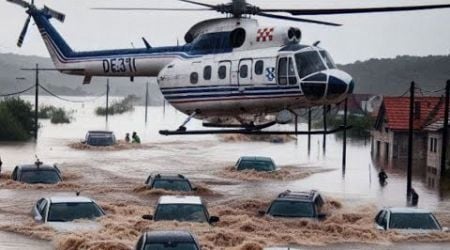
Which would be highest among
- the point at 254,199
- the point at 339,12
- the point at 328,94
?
the point at 339,12

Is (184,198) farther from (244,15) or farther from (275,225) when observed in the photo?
(244,15)

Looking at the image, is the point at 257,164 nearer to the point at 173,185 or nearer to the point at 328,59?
the point at 173,185

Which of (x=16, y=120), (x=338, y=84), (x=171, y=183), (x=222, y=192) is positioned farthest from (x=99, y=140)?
(x=338, y=84)

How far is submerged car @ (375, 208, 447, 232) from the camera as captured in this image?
63.2 ft

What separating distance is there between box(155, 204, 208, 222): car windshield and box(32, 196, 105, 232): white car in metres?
1.60

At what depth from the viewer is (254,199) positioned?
28.4 meters

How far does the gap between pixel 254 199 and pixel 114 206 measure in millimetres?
6112

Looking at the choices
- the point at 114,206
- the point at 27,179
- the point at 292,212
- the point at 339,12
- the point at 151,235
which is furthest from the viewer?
the point at 27,179

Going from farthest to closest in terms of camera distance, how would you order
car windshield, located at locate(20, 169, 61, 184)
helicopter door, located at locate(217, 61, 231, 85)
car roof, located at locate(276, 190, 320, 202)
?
car windshield, located at locate(20, 169, 61, 184), car roof, located at locate(276, 190, 320, 202), helicopter door, located at locate(217, 61, 231, 85)

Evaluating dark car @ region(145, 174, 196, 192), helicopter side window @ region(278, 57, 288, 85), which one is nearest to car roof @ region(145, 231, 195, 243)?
helicopter side window @ region(278, 57, 288, 85)

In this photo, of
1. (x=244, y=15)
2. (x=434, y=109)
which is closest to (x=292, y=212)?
(x=244, y=15)

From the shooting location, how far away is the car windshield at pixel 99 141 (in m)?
53.2

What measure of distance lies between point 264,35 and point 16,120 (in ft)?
146

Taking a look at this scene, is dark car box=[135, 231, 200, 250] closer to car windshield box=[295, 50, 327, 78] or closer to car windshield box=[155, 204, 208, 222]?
car windshield box=[155, 204, 208, 222]
